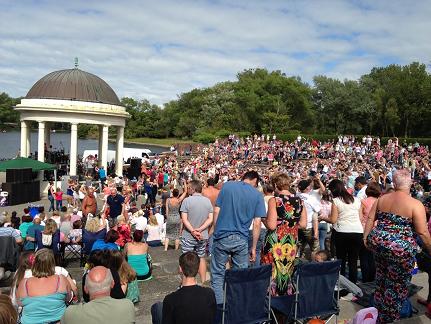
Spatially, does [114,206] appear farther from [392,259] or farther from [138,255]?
[392,259]

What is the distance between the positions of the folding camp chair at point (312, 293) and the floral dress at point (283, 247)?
0.39 metres

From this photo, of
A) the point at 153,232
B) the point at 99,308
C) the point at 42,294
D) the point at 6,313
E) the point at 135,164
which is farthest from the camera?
the point at 135,164

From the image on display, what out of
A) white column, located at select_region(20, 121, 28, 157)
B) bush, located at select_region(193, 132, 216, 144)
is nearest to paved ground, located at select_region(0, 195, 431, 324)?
white column, located at select_region(20, 121, 28, 157)

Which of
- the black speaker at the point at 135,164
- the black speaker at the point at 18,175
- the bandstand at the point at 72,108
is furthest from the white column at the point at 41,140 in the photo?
the black speaker at the point at 135,164

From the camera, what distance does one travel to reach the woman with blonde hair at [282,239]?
5.70 meters

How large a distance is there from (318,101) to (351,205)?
231 feet

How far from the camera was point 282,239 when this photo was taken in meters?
5.78

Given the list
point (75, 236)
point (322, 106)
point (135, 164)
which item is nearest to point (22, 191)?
point (135, 164)

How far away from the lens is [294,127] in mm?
68000

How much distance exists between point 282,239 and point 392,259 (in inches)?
57.0

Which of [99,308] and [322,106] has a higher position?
[322,106]

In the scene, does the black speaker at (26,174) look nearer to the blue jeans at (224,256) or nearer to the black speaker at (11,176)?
the black speaker at (11,176)

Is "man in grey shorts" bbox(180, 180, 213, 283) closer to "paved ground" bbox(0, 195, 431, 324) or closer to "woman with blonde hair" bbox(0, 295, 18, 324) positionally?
"paved ground" bbox(0, 195, 431, 324)

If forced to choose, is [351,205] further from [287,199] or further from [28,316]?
[28,316]
